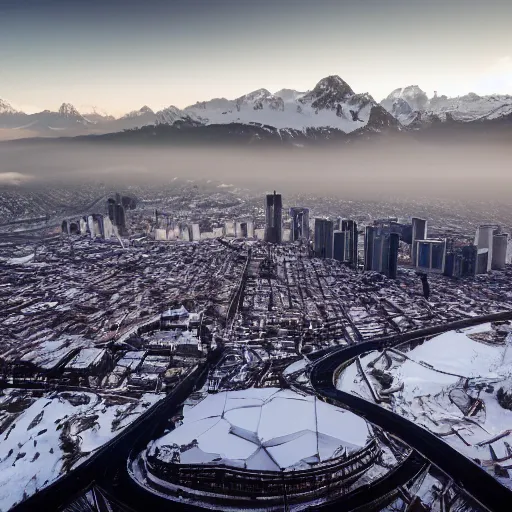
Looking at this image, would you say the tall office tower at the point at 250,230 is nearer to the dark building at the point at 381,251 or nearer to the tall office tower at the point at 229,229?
the tall office tower at the point at 229,229

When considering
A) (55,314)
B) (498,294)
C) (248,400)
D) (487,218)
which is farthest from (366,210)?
(248,400)

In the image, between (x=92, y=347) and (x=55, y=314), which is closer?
(x=92, y=347)

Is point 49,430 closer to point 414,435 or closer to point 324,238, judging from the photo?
point 414,435

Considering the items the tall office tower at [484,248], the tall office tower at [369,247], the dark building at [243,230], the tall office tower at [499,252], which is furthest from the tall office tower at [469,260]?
the dark building at [243,230]

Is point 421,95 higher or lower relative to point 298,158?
higher

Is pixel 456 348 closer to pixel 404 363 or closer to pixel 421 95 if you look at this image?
pixel 404 363

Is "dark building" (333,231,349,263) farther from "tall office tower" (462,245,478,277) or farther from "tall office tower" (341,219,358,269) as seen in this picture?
"tall office tower" (462,245,478,277)

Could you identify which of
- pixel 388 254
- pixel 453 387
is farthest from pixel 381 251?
pixel 453 387
